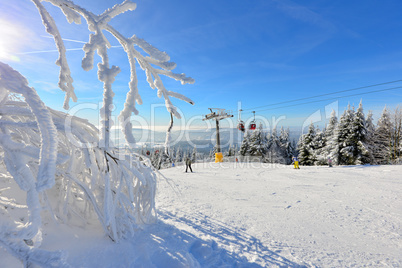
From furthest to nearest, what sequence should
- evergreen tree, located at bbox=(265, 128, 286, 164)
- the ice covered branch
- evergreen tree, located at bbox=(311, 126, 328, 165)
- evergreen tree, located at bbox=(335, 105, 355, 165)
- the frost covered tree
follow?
evergreen tree, located at bbox=(265, 128, 286, 164), evergreen tree, located at bbox=(311, 126, 328, 165), evergreen tree, located at bbox=(335, 105, 355, 165), the ice covered branch, the frost covered tree

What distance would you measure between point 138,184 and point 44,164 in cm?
209

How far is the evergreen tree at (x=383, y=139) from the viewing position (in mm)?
22927

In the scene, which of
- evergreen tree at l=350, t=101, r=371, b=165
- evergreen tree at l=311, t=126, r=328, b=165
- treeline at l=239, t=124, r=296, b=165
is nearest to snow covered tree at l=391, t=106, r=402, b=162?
evergreen tree at l=350, t=101, r=371, b=165

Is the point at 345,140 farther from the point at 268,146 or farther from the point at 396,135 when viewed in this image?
the point at 268,146

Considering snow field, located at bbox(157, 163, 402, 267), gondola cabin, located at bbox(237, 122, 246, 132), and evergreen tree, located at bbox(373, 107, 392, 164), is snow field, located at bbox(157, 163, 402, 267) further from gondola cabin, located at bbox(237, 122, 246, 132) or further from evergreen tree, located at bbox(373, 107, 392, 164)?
evergreen tree, located at bbox(373, 107, 392, 164)

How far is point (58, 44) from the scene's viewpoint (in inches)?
56.7

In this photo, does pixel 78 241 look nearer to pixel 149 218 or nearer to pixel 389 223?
pixel 149 218

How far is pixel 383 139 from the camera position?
24.3 m

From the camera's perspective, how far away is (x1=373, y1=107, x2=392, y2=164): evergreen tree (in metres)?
22.9

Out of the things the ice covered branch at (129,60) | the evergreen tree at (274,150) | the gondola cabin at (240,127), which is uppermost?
the gondola cabin at (240,127)

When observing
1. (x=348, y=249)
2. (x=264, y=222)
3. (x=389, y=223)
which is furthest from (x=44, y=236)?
(x=389, y=223)

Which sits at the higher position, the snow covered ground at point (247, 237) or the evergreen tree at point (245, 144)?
the evergreen tree at point (245, 144)

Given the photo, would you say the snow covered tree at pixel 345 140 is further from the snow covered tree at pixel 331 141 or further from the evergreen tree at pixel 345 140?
the snow covered tree at pixel 331 141

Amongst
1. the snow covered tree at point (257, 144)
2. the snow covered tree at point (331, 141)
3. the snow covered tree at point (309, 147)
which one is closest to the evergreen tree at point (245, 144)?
the snow covered tree at point (257, 144)
